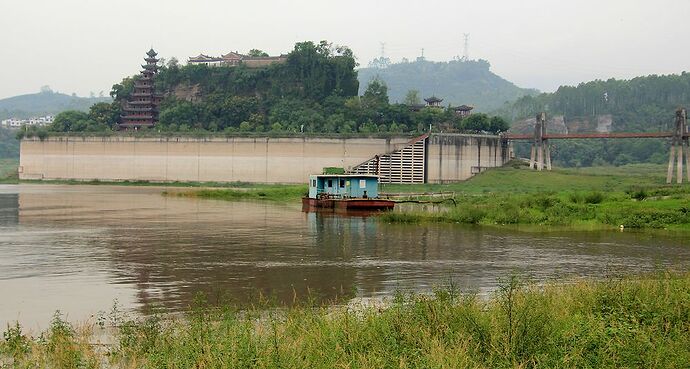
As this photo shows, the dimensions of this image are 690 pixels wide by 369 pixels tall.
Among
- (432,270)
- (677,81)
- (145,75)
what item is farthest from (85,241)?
(677,81)

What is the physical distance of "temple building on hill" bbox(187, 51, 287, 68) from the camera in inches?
5530

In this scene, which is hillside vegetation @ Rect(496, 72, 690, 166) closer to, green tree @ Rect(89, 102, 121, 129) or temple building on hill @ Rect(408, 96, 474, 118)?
temple building on hill @ Rect(408, 96, 474, 118)

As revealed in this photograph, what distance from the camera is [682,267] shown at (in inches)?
963

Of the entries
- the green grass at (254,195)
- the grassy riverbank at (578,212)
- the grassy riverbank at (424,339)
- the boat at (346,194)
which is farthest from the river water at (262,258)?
the green grass at (254,195)

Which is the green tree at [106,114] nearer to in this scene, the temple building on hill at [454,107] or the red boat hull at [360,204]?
the temple building on hill at [454,107]

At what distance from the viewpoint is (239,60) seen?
148 metres

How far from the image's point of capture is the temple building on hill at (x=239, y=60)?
461 ft

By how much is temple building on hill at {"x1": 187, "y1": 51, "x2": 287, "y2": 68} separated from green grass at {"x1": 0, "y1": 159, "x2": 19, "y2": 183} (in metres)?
36.4

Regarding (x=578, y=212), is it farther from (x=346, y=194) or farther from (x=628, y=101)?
(x=628, y=101)

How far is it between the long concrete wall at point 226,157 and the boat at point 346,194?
39.6 metres

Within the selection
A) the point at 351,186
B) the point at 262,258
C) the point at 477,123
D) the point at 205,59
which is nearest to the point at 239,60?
the point at 205,59

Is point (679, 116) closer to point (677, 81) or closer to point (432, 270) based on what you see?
point (432, 270)

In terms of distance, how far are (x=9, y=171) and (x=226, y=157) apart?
53330mm

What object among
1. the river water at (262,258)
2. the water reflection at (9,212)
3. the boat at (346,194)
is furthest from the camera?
the boat at (346,194)
